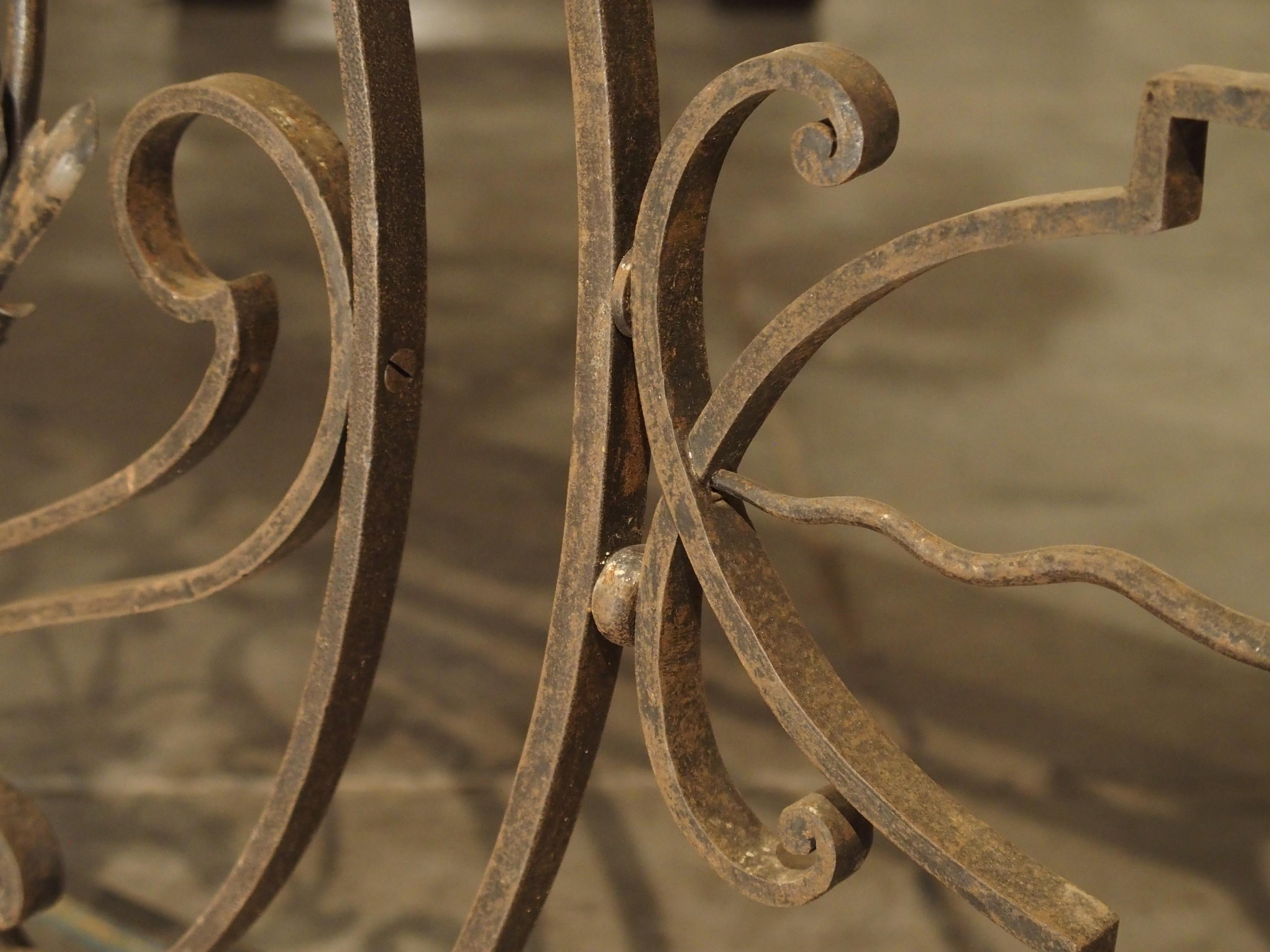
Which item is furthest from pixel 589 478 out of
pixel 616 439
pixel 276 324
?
pixel 276 324

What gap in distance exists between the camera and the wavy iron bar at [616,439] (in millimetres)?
367

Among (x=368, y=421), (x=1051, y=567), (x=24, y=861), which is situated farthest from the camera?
(x=24, y=861)

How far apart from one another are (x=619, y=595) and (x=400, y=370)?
103 millimetres

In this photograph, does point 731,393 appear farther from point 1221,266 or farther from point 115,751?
point 1221,266

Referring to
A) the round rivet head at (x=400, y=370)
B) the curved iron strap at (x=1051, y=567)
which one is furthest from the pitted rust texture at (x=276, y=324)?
the curved iron strap at (x=1051, y=567)

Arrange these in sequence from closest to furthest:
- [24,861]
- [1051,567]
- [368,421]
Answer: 1. [1051,567]
2. [368,421]
3. [24,861]

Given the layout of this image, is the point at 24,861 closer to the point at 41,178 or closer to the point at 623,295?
the point at 41,178

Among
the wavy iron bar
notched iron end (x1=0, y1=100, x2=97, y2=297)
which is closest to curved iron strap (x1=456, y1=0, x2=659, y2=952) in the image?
the wavy iron bar

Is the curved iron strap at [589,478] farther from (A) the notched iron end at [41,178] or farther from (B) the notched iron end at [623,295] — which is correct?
(A) the notched iron end at [41,178]

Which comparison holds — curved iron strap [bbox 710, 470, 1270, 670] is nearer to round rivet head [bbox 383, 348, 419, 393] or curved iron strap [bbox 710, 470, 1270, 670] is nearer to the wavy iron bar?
the wavy iron bar

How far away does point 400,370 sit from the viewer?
47 centimetres

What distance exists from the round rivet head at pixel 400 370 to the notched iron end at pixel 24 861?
32cm

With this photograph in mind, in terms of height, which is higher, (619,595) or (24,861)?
(619,595)

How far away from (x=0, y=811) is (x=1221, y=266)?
73.0 inches
